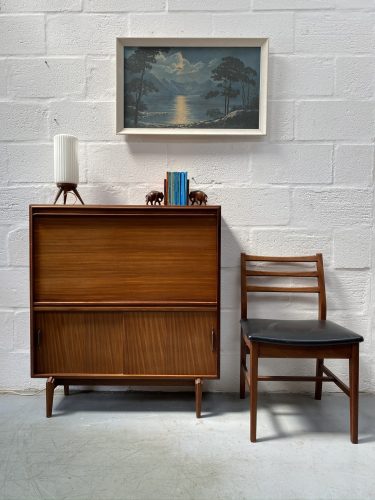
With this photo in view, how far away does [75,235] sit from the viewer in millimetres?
1711

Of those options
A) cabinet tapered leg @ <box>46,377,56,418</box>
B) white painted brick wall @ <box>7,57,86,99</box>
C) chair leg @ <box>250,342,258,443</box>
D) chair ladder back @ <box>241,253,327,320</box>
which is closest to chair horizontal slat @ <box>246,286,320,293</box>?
chair ladder back @ <box>241,253,327,320</box>

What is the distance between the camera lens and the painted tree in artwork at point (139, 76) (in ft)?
6.68

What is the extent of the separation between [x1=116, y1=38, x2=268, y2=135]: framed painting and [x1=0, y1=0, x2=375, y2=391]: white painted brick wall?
0.22ft

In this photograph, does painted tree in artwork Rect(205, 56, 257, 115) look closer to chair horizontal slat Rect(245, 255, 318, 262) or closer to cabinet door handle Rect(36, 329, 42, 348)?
chair horizontal slat Rect(245, 255, 318, 262)

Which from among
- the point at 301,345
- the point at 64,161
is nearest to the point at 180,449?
the point at 301,345

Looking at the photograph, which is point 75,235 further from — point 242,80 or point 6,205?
point 242,80

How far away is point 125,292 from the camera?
172 cm

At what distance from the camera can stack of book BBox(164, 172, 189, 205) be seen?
1817mm

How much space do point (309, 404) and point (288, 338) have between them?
0.68 m

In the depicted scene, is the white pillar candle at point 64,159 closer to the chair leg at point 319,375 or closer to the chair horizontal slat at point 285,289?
the chair horizontal slat at point 285,289

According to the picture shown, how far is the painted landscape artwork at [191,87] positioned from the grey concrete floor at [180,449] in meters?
1.59

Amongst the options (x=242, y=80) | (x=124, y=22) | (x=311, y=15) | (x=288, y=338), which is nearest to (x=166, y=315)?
(x=288, y=338)

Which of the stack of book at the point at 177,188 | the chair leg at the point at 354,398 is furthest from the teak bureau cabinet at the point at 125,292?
the chair leg at the point at 354,398

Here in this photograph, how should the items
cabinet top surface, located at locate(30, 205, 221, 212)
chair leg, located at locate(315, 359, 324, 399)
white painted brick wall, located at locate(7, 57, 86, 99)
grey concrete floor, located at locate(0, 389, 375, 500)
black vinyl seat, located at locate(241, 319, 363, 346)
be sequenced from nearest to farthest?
grey concrete floor, located at locate(0, 389, 375, 500) < black vinyl seat, located at locate(241, 319, 363, 346) < cabinet top surface, located at locate(30, 205, 221, 212) < chair leg, located at locate(315, 359, 324, 399) < white painted brick wall, located at locate(7, 57, 86, 99)
